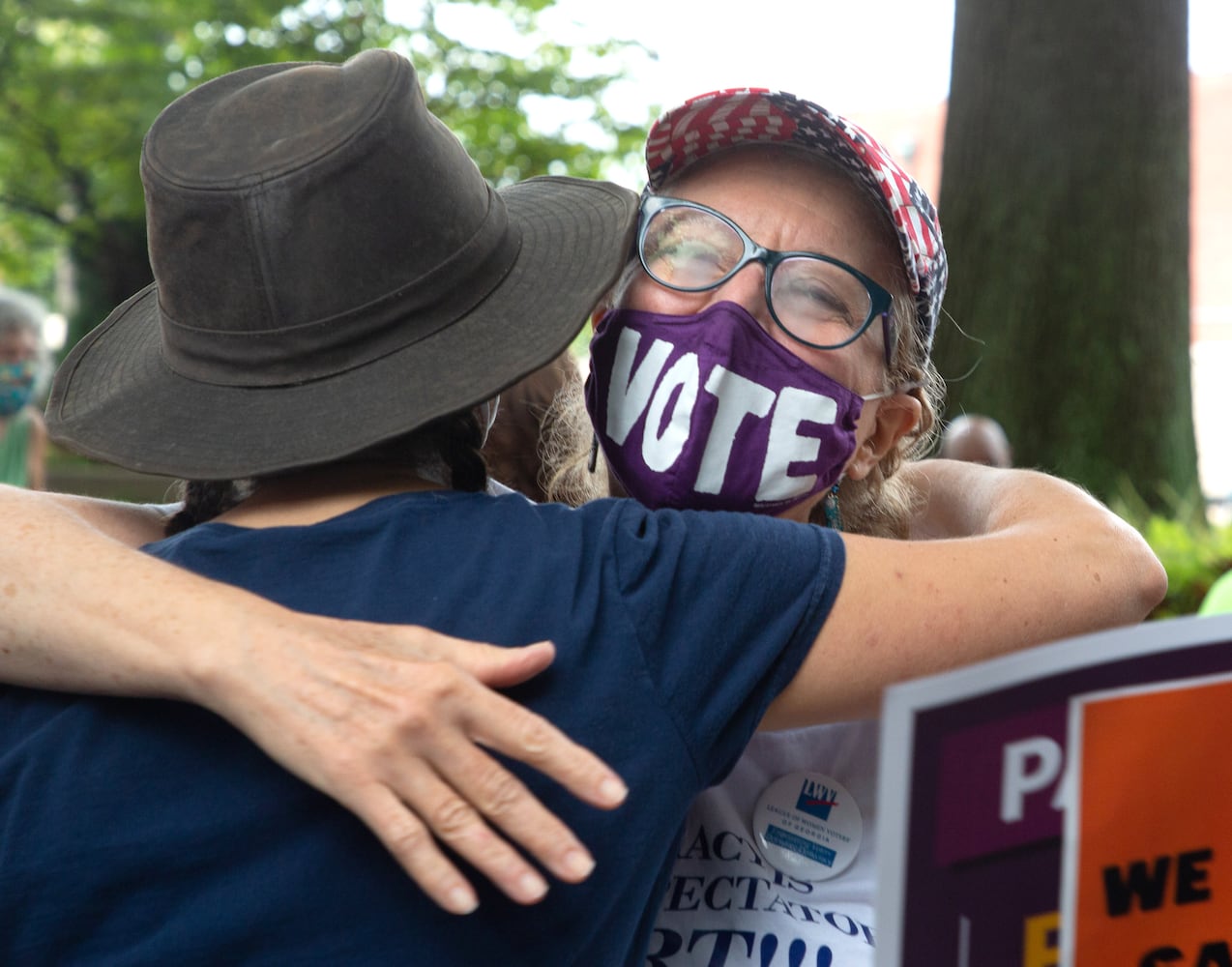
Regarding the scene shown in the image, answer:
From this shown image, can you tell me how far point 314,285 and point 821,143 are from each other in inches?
35.8

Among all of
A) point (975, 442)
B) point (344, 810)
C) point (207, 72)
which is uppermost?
point (344, 810)

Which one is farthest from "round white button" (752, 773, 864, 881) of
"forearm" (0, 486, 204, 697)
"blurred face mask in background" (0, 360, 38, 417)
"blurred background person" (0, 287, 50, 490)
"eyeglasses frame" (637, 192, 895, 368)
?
"blurred face mask in background" (0, 360, 38, 417)

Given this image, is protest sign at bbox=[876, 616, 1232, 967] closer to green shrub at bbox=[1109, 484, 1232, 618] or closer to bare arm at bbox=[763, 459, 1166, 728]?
bare arm at bbox=[763, 459, 1166, 728]

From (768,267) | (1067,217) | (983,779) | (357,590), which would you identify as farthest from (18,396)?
(983,779)

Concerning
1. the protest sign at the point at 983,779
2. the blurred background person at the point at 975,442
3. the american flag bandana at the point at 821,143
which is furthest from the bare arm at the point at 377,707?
the blurred background person at the point at 975,442

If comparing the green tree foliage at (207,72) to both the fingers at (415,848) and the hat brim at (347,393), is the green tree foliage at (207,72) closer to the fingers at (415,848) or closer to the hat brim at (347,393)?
the hat brim at (347,393)

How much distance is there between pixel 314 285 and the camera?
4.84 feet

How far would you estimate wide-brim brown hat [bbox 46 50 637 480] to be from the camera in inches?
57.4

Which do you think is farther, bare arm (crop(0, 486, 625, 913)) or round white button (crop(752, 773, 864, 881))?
round white button (crop(752, 773, 864, 881))

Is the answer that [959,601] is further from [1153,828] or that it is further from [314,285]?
[314,285]

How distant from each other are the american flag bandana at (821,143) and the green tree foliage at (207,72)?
10.5 meters

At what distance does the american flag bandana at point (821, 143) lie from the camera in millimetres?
2000

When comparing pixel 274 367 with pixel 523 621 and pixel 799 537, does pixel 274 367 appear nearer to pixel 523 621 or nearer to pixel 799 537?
pixel 523 621

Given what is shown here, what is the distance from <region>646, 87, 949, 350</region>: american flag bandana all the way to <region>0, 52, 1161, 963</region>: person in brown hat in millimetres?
584
